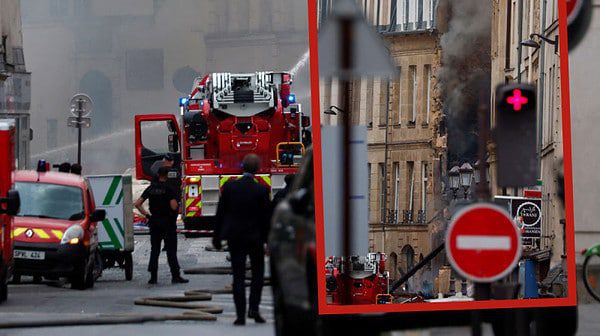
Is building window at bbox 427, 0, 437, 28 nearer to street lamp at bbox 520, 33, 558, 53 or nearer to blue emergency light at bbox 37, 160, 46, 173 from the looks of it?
street lamp at bbox 520, 33, 558, 53

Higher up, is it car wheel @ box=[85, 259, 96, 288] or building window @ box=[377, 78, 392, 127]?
building window @ box=[377, 78, 392, 127]

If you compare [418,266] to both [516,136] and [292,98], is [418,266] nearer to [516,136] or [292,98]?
[516,136]

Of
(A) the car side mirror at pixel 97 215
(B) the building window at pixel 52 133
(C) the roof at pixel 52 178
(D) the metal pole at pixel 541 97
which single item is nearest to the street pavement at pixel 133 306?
(A) the car side mirror at pixel 97 215

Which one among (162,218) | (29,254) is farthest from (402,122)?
(162,218)

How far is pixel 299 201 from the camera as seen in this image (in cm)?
793

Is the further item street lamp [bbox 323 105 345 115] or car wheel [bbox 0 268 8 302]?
car wheel [bbox 0 268 8 302]

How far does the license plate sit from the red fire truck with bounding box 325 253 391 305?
840 cm

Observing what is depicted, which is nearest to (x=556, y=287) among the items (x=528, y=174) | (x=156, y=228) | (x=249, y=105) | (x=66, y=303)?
(x=528, y=174)

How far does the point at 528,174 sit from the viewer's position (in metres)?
7.35

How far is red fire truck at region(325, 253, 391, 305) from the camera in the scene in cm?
757

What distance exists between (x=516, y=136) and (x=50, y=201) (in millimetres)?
9787

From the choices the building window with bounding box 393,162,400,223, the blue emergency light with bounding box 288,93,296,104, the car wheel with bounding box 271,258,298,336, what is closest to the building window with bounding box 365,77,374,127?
the building window with bounding box 393,162,400,223

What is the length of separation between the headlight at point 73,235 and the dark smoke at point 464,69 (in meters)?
8.97

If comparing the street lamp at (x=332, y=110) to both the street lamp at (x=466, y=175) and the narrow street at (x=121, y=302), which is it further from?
the narrow street at (x=121, y=302)
